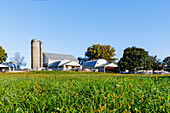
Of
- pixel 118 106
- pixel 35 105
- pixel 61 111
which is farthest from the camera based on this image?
pixel 35 105

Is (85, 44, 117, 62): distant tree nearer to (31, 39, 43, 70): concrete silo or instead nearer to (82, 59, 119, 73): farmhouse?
(82, 59, 119, 73): farmhouse

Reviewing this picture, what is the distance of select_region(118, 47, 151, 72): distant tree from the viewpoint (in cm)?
3847

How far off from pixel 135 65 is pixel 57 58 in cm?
2802

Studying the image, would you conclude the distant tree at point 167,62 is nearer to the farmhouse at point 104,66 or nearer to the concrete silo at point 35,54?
the farmhouse at point 104,66

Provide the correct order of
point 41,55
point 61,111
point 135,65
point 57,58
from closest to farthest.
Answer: point 61,111 → point 135,65 → point 41,55 → point 57,58

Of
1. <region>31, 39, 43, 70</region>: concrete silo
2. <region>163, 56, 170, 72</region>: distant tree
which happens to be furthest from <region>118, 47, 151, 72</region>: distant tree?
<region>31, 39, 43, 70</region>: concrete silo

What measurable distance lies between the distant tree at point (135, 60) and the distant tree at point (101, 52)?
1878cm

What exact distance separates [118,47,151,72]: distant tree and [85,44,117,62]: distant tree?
1878cm

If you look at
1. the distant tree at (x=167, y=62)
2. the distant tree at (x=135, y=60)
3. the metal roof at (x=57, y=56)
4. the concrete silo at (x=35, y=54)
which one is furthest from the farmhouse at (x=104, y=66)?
the distant tree at (x=167, y=62)

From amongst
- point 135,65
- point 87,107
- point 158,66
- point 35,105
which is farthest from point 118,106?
point 158,66

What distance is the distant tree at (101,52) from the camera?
2320 inches

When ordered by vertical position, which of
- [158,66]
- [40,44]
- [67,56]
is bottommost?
[158,66]

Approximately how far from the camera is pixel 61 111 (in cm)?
251

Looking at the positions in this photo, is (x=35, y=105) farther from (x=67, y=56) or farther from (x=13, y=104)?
(x=67, y=56)
